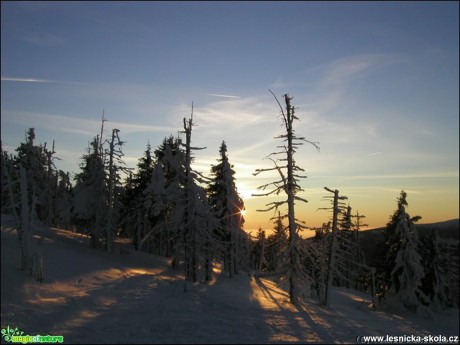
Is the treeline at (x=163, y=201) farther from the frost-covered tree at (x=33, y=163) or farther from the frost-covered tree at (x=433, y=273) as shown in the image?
the frost-covered tree at (x=433, y=273)

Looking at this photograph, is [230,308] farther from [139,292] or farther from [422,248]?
[422,248]

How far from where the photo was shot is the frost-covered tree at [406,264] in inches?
1478

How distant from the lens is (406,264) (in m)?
37.9

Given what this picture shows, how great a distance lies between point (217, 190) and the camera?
127 ft

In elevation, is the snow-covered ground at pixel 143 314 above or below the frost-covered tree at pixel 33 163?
below

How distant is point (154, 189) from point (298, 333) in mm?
27061

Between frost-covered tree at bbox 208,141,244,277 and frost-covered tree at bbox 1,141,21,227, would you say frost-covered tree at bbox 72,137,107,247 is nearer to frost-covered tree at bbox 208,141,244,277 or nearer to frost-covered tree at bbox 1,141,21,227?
frost-covered tree at bbox 1,141,21,227

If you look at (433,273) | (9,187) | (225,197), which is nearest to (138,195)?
(225,197)

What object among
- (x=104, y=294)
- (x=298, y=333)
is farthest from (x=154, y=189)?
(x=298, y=333)

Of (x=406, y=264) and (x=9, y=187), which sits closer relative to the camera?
(x=9, y=187)

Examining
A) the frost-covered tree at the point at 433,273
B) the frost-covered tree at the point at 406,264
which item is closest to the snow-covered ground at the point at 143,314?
the frost-covered tree at the point at 406,264

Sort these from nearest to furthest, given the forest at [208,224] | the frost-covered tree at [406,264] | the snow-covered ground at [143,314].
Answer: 1. the snow-covered ground at [143,314]
2. the forest at [208,224]
3. the frost-covered tree at [406,264]

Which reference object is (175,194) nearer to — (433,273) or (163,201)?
(163,201)

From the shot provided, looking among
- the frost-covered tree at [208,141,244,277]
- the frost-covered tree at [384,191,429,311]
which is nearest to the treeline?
the frost-covered tree at [208,141,244,277]
